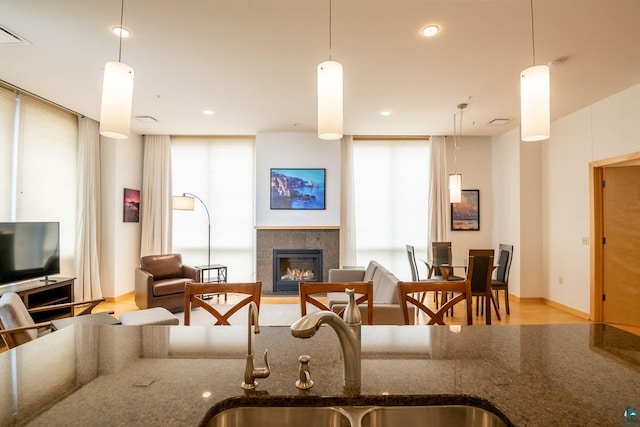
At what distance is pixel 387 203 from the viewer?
19.7 feet

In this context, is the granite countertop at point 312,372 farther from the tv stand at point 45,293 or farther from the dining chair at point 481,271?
the tv stand at point 45,293

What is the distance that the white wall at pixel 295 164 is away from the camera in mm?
5723

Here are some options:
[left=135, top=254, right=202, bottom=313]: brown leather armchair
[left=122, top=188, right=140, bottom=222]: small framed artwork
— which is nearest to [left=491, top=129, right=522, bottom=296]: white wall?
[left=135, top=254, right=202, bottom=313]: brown leather armchair

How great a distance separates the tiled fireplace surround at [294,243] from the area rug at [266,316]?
83 cm

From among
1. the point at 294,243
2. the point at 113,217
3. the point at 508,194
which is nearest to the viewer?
the point at 113,217

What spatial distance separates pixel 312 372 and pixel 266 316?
3649 mm

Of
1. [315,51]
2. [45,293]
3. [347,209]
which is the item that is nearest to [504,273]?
[347,209]

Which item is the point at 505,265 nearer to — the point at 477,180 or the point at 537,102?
the point at 477,180

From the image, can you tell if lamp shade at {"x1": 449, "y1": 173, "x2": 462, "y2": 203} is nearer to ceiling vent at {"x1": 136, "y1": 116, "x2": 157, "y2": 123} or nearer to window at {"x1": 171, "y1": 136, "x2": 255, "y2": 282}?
window at {"x1": 171, "y1": 136, "x2": 255, "y2": 282}

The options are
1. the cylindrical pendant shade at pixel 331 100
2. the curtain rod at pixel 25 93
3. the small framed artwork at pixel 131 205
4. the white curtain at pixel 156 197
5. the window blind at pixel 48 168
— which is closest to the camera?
the cylindrical pendant shade at pixel 331 100

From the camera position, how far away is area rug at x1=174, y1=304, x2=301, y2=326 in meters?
4.11

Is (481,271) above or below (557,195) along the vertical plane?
below

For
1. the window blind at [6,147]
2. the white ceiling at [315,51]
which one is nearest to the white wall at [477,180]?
the white ceiling at [315,51]

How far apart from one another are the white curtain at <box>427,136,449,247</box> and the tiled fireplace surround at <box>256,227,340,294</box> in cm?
178
